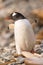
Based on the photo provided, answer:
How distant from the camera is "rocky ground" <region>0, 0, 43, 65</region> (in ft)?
14.2

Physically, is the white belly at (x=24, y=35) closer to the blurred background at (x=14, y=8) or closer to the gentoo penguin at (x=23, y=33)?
the gentoo penguin at (x=23, y=33)

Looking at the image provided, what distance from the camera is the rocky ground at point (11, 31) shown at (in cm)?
434

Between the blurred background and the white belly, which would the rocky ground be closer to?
the blurred background

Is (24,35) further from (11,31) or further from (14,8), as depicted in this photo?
(14,8)

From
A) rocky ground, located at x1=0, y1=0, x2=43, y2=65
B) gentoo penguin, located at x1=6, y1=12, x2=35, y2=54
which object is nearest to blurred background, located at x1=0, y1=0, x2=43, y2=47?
rocky ground, located at x1=0, y1=0, x2=43, y2=65

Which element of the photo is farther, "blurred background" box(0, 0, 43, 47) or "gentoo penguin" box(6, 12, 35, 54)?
"blurred background" box(0, 0, 43, 47)

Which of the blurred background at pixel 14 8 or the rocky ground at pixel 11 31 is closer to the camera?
the rocky ground at pixel 11 31

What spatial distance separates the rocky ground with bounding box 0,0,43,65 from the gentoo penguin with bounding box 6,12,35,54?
0.44 feet

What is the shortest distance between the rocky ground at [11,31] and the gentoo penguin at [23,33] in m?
0.13

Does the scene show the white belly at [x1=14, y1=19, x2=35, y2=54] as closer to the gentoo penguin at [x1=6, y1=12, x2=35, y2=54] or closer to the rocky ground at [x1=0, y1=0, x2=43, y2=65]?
the gentoo penguin at [x1=6, y1=12, x2=35, y2=54]

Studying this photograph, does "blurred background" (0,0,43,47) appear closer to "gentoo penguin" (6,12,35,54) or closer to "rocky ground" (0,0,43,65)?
"rocky ground" (0,0,43,65)

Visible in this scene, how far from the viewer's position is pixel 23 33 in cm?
446

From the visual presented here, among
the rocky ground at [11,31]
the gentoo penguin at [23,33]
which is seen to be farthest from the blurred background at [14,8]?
the gentoo penguin at [23,33]

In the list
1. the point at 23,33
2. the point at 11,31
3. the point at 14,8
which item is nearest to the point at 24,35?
the point at 23,33
